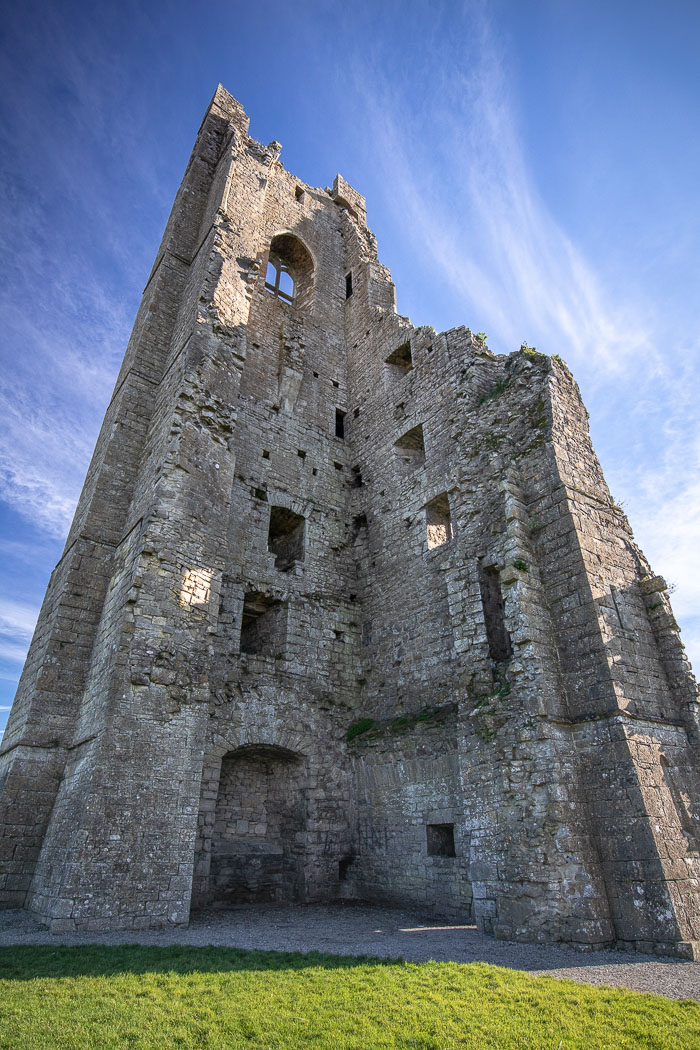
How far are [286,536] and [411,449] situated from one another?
145 inches

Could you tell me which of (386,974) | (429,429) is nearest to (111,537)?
(429,429)

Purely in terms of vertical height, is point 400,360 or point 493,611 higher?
point 400,360

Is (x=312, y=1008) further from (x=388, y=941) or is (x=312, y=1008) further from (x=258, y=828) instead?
(x=258, y=828)

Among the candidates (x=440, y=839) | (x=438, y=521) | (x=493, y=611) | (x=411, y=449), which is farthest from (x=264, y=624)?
(x=411, y=449)

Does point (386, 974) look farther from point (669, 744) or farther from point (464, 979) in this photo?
point (669, 744)

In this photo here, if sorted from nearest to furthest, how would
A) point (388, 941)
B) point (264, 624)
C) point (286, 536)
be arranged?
1. point (388, 941)
2. point (264, 624)
3. point (286, 536)

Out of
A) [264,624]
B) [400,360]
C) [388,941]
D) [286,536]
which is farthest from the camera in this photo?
[400,360]

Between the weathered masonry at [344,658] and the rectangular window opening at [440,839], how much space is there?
46 millimetres

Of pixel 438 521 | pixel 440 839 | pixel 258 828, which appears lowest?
pixel 440 839

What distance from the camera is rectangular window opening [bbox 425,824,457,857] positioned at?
9.16m

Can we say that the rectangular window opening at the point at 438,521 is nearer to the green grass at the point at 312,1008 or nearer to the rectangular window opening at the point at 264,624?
the rectangular window opening at the point at 264,624

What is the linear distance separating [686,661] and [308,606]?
22.6ft

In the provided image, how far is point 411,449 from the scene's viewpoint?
45.6 feet

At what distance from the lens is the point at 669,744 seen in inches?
292
